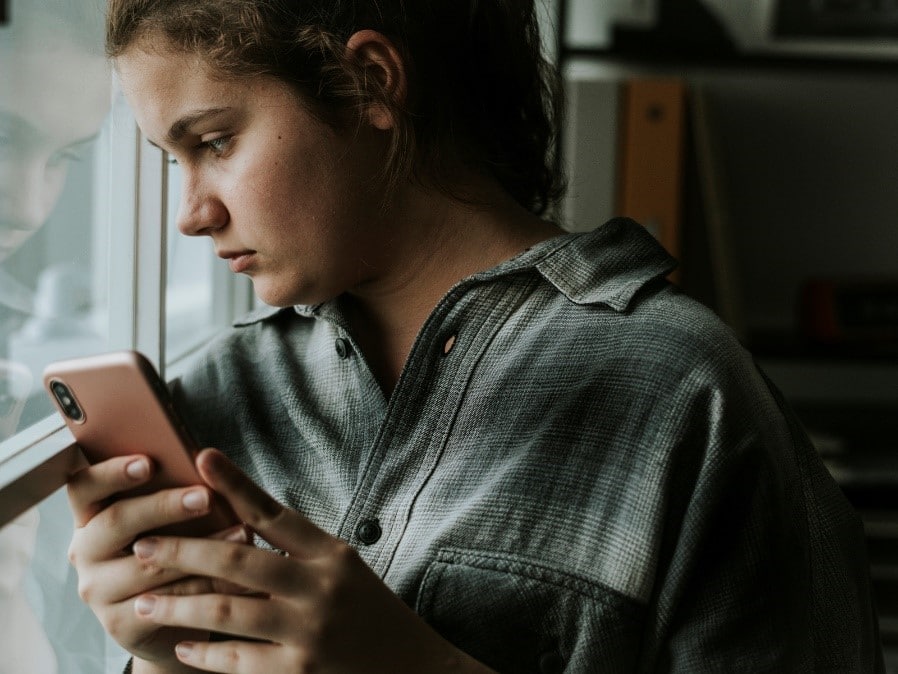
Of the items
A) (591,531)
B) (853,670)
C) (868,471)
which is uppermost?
(591,531)

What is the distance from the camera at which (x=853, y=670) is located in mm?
714

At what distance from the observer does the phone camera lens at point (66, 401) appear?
1.82ft

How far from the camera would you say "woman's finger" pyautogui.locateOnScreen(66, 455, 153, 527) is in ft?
1.85

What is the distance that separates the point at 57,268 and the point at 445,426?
35 centimetres

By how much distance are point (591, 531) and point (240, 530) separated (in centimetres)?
24

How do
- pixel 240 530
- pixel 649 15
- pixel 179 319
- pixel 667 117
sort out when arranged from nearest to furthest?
1. pixel 240 530
2. pixel 179 319
3. pixel 667 117
4. pixel 649 15

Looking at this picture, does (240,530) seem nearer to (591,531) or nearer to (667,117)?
(591,531)

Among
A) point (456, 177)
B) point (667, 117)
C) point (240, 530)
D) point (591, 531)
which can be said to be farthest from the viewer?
point (667, 117)

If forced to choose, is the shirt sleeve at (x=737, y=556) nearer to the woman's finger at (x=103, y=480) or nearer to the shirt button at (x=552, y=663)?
the shirt button at (x=552, y=663)

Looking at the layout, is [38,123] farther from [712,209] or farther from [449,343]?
[712,209]

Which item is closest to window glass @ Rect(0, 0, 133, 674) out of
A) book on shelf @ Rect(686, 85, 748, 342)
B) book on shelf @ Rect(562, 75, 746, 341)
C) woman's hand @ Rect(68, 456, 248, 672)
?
woman's hand @ Rect(68, 456, 248, 672)

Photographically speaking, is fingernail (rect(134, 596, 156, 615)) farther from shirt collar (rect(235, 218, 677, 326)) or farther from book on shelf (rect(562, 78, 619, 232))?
book on shelf (rect(562, 78, 619, 232))

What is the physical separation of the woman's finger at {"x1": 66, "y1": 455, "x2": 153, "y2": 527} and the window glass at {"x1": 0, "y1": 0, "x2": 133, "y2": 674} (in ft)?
0.31

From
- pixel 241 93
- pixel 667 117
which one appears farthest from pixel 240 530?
pixel 667 117
